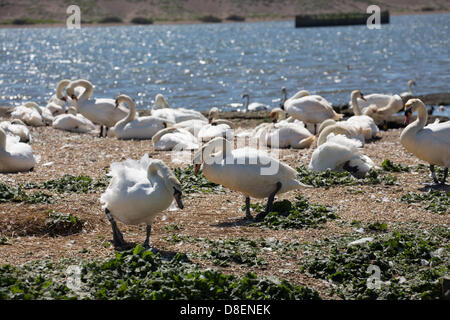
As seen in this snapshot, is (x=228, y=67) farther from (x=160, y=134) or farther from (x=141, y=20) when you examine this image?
(x=141, y=20)

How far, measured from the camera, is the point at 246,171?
8.23 meters

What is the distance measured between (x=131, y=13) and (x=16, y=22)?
2191 centimetres

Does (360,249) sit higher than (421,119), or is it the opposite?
(421,119)

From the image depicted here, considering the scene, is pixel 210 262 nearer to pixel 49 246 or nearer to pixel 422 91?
pixel 49 246

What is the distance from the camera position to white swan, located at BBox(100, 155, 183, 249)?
6.71 metres

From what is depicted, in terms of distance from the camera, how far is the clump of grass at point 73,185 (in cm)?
971

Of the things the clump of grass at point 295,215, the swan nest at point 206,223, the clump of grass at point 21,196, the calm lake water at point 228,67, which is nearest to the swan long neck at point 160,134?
the swan nest at point 206,223

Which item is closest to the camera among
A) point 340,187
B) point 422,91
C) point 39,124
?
point 340,187

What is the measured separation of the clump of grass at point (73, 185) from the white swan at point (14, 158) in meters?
1.24

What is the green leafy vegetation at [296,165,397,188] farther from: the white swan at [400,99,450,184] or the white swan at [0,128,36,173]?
the white swan at [0,128,36,173]

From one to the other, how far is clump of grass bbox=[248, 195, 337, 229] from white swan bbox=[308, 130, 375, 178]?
190 cm
